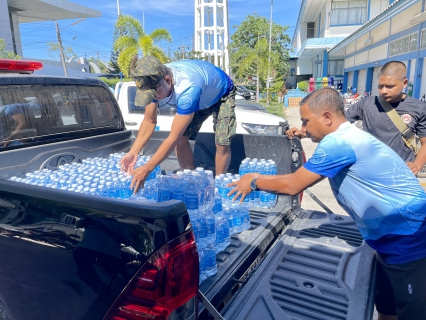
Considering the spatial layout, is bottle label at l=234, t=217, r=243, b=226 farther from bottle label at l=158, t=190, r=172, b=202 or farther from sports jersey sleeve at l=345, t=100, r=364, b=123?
sports jersey sleeve at l=345, t=100, r=364, b=123

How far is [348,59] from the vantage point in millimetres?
24781

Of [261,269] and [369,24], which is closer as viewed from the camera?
[261,269]

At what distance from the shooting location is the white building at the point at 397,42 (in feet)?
33.7

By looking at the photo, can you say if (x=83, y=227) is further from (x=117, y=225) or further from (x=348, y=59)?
(x=348, y=59)

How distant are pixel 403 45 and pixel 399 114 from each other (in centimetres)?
1143

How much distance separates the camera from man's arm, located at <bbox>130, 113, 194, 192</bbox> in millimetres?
2535

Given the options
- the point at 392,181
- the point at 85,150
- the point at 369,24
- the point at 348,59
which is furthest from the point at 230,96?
the point at 348,59

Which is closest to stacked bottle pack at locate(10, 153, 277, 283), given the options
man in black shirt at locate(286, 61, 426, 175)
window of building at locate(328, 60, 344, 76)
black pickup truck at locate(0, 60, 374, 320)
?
black pickup truck at locate(0, 60, 374, 320)

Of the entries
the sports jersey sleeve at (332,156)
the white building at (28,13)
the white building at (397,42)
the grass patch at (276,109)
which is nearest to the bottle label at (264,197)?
the sports jersey sleeve at (332,156)

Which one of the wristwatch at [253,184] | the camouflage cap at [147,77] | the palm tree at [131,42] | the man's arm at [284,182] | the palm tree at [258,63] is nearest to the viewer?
the man's arm at [284,182]

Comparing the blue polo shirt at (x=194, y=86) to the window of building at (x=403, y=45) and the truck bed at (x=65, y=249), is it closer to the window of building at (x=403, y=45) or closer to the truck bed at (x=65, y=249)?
the truck bed at (x=65, y=249)

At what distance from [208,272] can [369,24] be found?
14217 millimetres

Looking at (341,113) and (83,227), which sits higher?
(341,113)

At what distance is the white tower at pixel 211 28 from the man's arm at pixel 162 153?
40.3 meters
